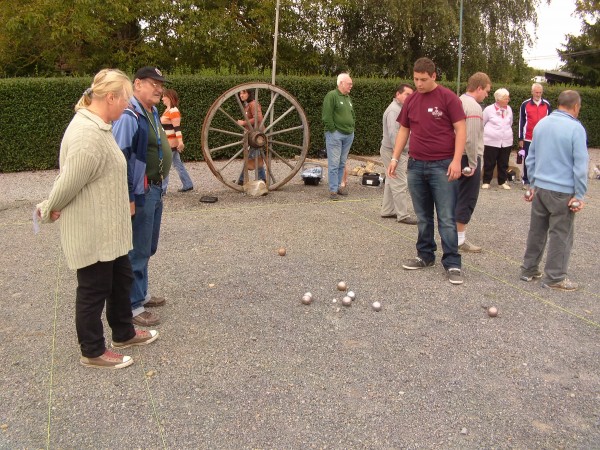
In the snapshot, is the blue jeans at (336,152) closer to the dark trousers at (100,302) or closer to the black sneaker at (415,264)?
the black sneaker at (415,264)

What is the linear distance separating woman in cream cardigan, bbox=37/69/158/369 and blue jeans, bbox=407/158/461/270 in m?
2.77

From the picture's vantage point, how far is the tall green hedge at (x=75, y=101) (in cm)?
1117

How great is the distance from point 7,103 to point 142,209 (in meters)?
8.69

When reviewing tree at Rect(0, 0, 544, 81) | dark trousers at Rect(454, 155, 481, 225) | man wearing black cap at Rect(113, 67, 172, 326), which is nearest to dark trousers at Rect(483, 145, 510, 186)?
dark trousers at Rect(454, 155, 481, 225)

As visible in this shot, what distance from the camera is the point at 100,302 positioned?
342 centimetres

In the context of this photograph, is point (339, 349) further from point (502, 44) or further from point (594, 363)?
point (502, 44)

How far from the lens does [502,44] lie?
19.5 meters

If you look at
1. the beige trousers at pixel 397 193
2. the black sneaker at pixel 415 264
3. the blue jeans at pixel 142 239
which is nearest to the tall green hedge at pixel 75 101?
the beige trousers at pixel 397 193

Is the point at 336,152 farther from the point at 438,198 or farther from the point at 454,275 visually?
the point at 454,275

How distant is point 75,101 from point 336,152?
617 cm

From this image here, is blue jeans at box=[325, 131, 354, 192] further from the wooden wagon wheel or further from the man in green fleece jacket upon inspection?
the wooden wagon wheel

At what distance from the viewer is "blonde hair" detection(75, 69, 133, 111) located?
3.19 m

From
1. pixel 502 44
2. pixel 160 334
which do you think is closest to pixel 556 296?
pixel 160 334

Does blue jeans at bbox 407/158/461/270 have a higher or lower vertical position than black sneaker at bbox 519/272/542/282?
higher
